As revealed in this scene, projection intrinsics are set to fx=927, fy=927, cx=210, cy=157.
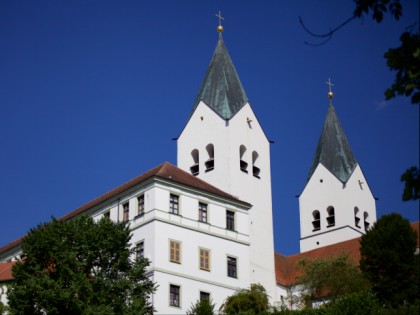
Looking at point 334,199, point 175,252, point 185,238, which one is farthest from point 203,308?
point 334,199

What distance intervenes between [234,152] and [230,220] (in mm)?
10248

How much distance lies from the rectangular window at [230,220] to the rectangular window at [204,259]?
10.3ft

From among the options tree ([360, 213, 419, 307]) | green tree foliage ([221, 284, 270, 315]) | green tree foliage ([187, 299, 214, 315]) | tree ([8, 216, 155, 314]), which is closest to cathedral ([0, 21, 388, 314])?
green tree foliage ([187, 299, 214, 315])

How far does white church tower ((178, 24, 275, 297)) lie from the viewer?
71.4 meters

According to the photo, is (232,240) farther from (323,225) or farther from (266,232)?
(323,225)

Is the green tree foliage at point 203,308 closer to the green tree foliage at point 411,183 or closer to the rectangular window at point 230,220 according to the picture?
the rectangular window at point 230,220

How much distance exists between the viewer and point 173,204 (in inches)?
2402

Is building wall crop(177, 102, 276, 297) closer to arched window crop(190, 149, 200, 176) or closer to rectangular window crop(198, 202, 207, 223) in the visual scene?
arched window crop(190, 149, 200, 176)

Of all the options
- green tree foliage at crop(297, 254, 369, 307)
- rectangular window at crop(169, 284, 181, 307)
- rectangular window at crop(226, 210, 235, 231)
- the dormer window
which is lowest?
rectangular window at crop(169, 284, 181, 307)

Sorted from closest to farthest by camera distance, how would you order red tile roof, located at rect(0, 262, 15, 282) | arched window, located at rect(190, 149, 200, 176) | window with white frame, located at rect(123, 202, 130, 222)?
red tile roof, located at rect(0, 262, 15, 282), window with white frame, located at rect(123, 202, 130, 222), arched window, located at rect(190, 149, 200, 176)

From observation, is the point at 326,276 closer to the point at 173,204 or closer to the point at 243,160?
the point at 173,204

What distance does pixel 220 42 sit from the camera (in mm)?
83312

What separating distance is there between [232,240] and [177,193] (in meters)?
5.18

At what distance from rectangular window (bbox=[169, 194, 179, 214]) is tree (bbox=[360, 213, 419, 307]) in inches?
597
